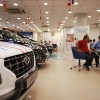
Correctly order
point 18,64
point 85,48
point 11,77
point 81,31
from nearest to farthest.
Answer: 1. point 11,77
2. point 18,64
3. point 85,48
4. point 81,31

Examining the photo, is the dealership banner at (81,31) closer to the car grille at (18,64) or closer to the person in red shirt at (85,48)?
the person in red shirt at (85,48)

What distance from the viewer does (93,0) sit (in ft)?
20.7

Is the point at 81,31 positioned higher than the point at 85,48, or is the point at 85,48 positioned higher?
the point at 81,31

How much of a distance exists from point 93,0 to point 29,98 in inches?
207

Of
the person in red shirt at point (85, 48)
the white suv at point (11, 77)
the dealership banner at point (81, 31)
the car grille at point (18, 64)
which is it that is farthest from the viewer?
the dealership banner at point (81, 31)

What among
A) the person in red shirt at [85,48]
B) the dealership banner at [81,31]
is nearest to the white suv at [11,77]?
the person in red shirt at [85,48]

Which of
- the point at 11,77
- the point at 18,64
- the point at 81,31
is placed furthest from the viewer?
the point at 81,31

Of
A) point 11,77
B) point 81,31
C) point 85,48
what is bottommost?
point 11,77

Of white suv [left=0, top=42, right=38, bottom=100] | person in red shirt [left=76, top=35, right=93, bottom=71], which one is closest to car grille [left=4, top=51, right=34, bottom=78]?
white suv [left=0, top=42, right=38, bottom=100]

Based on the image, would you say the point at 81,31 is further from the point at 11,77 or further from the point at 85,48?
the point at 11,77

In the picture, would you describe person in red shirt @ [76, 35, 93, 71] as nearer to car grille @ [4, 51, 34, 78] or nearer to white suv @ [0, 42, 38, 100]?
car grille @ [4, 51, 34, 78]

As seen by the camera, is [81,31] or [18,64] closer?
[18,64]

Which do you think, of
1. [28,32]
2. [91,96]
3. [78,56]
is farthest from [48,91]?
[28,32]

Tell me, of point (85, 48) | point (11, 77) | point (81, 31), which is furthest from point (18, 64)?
point (81, 31)
